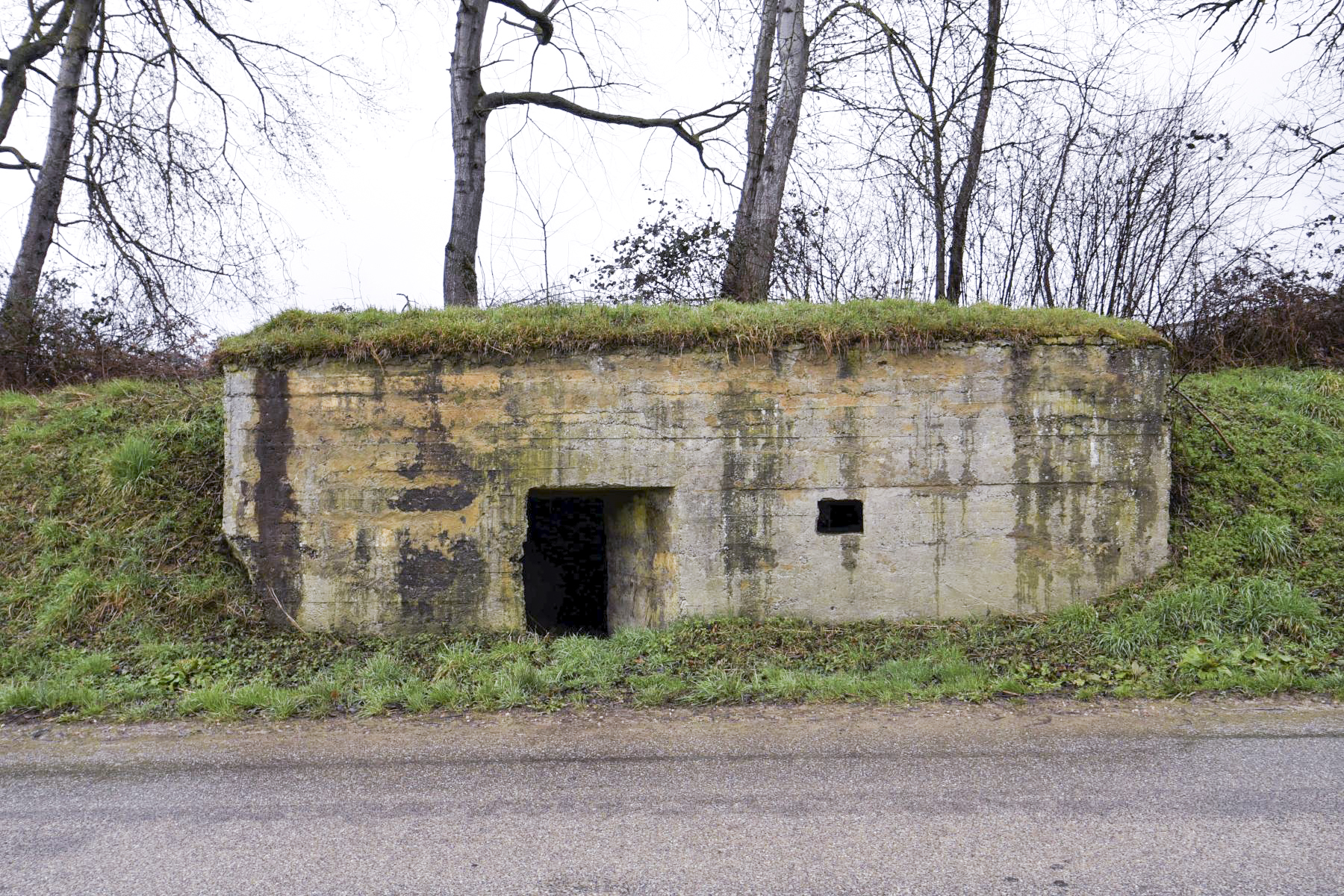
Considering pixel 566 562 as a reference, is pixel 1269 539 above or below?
above

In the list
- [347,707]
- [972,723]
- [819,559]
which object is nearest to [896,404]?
[819,559]

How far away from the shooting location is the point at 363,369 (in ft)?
23.3

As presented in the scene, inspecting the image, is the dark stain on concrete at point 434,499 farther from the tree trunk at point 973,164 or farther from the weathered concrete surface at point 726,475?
the tree trunk at point 973,164

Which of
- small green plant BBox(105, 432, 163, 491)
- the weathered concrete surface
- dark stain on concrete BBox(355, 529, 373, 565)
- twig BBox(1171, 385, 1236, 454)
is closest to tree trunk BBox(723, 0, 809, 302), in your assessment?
the weathered concrete surface

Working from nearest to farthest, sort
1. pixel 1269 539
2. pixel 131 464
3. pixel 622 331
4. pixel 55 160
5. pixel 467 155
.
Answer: pixel 622 331
pixel 1269 539
pixel 131 464
pixel 467 155
pixel 55 160

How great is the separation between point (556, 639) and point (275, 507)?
251 centimetres

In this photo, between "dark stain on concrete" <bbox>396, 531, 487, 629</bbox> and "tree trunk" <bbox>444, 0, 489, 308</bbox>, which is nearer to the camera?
"dark stain on concrete" <bbox>396, 531, 487, 629</bbox>

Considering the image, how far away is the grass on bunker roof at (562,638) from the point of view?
5859 mm

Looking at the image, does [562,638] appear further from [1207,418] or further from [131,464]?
[1207,418]

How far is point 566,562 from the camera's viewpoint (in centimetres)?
1081

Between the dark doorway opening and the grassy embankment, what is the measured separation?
11.7 ft

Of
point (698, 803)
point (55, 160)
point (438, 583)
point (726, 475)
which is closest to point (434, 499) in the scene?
point (438, 583)

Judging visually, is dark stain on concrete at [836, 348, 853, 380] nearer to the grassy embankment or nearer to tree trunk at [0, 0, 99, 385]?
the grassy embankment

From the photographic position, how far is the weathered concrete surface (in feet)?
23.2
